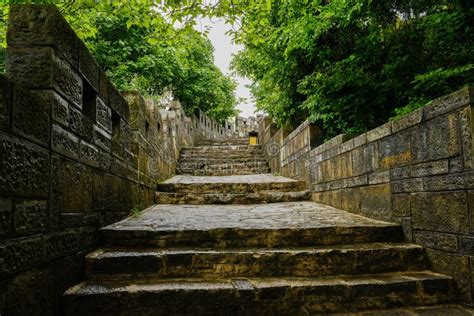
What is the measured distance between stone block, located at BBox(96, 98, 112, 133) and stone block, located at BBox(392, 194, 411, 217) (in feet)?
9.26

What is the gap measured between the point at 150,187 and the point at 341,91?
3.36 m

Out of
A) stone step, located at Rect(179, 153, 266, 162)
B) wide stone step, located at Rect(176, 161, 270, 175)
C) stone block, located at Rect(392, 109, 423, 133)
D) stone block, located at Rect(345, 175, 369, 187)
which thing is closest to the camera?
stone block, located at Rect(392, 109, 423, 133)

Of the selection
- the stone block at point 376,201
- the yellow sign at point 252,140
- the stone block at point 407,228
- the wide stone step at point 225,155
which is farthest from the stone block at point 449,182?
the yellow sign at point 252,140

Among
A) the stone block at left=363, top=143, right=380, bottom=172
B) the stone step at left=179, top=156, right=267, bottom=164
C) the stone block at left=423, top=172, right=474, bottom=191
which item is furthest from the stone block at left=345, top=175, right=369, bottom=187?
the stone step at left=179, top=156, right=267, bottom=164

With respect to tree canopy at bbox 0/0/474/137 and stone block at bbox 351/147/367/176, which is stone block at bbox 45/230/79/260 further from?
tree canopy at bbox 0/0/474/137

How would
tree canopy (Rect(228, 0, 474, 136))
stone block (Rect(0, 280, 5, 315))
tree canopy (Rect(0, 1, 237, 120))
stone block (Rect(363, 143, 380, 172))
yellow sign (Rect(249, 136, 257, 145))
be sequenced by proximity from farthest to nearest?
yellow sign (Rect(249, 136, 257, 145)) < tree canopy (Rect(0, 1, 237, 120)) < tree canopy (Rect(228, 0, 474, 136)) < stone block (Rect(363, 143, 380, 172)) < stone block (Rect(0, 280, 5, 315))

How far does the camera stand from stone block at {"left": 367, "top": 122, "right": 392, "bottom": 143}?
2.92 m

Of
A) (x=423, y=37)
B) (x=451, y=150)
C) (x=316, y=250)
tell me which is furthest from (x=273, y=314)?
(x=423, y=37)

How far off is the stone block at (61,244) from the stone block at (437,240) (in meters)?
2.72

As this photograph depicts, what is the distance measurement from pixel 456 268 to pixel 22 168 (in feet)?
9.43

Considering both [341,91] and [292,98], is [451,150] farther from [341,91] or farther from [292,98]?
[292,98]

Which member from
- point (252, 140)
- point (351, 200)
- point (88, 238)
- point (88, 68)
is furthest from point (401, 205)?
point (252, 140)

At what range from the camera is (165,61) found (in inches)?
452

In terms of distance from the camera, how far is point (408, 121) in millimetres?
2637
